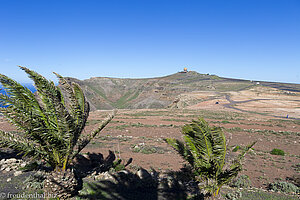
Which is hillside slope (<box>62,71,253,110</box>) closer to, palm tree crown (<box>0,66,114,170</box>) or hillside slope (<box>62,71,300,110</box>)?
hillside slope (<box>62,71,300,110</box>)

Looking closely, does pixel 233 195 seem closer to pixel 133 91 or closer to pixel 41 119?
pixel 41 119

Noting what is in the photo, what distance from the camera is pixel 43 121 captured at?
556cm

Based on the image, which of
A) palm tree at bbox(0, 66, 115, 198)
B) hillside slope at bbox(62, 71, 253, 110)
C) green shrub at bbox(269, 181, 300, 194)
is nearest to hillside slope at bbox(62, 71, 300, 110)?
hillside slope at bbox(62, 71, 253, 110)

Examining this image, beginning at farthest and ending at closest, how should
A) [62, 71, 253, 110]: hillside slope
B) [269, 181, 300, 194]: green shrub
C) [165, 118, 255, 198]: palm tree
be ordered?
1. [62, 71, 253, 110]: hillside slope
2. [269, 181, 300, 194]: green shrub
3. [165, 118, 255, 198]: palm tree

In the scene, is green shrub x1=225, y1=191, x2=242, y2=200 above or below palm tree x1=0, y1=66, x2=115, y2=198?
below

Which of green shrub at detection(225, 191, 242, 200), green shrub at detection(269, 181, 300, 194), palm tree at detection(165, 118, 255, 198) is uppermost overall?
palm tree at detection(165, 118, 255, 198)

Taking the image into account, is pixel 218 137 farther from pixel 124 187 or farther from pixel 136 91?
pixel 136 91

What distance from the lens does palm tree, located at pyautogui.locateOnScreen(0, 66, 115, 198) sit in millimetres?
5035

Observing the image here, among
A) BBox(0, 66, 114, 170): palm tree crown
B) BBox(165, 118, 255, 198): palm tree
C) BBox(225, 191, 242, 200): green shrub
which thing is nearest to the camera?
BBox(0, 66, 114, 170): palm tree crown

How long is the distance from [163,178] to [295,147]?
14829 mm

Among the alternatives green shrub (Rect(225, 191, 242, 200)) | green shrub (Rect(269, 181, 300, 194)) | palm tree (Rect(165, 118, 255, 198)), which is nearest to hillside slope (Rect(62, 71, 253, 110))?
green shrub (Rect(269, 181, 300, 194))

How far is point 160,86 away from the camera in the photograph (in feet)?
268

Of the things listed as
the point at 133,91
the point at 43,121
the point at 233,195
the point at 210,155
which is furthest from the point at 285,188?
the point at 133,91

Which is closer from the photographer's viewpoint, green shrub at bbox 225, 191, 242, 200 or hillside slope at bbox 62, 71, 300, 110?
green shrub at bbox 225, 191, 242, 200
